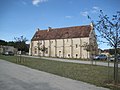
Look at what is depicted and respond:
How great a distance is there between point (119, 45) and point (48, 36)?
73.1 m

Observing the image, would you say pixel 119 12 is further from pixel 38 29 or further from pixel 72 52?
pixel 38 29

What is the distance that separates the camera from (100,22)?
13617 millimetres

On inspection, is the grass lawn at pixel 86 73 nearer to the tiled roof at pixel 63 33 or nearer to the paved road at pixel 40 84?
the paved road at pixel 40 84

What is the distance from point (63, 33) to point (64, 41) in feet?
13.0

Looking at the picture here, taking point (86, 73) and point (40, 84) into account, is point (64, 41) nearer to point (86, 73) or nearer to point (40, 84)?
point (86, 73)

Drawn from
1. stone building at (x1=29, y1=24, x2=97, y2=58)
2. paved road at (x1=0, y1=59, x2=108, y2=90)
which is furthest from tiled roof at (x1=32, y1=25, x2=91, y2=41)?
paved road at (x1=0, y1=59, x2=108, y2=90)

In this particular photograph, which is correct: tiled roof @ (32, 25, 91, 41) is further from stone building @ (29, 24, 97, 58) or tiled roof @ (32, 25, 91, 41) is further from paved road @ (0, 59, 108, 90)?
paved road @ (0, 59, 108, 90)

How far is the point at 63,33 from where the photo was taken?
266 feet

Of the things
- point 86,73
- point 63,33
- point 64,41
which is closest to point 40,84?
point 86,73

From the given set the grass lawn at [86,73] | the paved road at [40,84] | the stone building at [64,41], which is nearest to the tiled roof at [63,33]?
the stone building at [64,41]

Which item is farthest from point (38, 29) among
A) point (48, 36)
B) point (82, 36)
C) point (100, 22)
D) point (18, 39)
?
point (100, 22)

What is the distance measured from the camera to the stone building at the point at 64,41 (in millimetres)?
72019

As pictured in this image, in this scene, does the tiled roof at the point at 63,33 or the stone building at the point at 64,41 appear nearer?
the stone building at the point at 64,41

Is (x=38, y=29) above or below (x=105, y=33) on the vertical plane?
above
